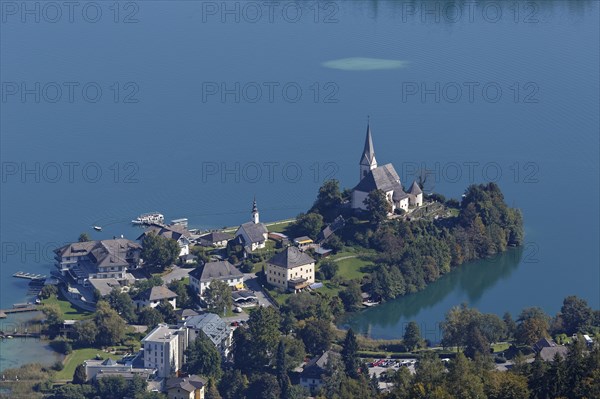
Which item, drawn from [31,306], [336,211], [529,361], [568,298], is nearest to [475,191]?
[336,211]

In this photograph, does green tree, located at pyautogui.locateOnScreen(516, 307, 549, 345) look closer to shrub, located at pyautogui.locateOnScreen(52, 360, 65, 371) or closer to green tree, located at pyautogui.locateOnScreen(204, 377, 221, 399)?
green tree, located at pyautogui.locateOnScreen(204, 377, 221, 399)

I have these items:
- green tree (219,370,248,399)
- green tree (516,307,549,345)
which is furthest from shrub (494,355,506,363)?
green tree (219,370,248,399)

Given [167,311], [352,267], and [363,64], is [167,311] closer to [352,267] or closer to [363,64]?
[352,267]

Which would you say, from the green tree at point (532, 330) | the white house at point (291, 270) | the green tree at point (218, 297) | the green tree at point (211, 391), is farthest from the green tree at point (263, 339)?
the green tree at point (532, 330)

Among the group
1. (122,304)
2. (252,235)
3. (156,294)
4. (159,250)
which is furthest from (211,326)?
(252,235)

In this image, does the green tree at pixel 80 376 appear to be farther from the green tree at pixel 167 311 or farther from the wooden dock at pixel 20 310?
the wooden dock at pixel 20 310

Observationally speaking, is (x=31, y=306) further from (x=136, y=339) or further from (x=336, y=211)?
(x=336, y=211)
